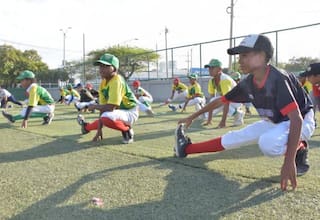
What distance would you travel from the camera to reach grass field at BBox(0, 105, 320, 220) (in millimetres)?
2900

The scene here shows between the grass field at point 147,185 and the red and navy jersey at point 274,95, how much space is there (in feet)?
2.12

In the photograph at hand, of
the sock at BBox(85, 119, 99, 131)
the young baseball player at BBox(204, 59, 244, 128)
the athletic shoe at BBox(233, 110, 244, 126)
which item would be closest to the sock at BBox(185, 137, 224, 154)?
the sock at BBox(85, 119, 99, 131)

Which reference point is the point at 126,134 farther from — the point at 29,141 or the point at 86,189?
the point at 86,189

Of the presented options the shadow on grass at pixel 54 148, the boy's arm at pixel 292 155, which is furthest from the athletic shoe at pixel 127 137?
the boy's arm at pixel 292 155

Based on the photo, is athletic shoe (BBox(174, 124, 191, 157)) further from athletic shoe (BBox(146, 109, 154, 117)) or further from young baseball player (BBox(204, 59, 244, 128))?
athletic shoe (BBox(146, 109, 154, 117))

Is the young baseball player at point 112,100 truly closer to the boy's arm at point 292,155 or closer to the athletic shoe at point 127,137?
the athletic shoe at point 127,137

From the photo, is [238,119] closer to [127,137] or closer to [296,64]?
[127,137]

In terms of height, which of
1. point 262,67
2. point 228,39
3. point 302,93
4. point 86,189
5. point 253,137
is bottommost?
point 86,189

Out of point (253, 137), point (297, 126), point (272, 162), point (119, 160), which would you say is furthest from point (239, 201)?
point (119, 160)

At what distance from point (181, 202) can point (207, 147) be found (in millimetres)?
1378

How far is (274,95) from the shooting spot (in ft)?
11.4

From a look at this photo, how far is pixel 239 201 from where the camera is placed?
3.06m

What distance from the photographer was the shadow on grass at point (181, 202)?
2.86 m

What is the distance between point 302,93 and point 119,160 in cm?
230
